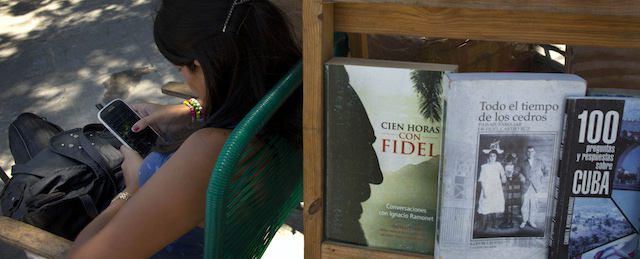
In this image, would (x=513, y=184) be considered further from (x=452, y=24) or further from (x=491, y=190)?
(x=452, y=24)

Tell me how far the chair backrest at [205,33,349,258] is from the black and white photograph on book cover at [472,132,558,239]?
391 millimetres

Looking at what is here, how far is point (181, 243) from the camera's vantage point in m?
1.39

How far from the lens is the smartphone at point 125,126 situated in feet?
5.03

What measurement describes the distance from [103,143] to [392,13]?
1.09 m

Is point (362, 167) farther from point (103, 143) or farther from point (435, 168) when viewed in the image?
point (103, 143)

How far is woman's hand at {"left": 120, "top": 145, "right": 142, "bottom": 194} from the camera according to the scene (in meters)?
1.39

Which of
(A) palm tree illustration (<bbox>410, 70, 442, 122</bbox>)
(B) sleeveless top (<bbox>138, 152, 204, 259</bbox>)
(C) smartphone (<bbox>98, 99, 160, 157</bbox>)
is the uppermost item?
(A) palm tree illustration (<bbox>410, 70, 442, 122</bbox>)

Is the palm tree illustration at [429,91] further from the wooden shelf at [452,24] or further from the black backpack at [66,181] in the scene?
the black backpack at [66,181]

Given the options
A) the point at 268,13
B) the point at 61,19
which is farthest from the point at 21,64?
the point at 268,13

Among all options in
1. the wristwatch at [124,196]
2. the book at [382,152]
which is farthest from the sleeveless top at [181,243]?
the book at [382,152]

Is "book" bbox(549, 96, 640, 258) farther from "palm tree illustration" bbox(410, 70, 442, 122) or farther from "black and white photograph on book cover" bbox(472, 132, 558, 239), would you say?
"palm tree illustration" bbox(410, 70, 442, 122)

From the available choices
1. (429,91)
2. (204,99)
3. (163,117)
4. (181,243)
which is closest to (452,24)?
(429,91)

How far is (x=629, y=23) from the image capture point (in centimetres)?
74

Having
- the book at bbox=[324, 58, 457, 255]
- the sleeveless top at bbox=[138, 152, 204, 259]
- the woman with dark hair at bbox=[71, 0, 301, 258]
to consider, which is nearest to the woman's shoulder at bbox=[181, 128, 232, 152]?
the woman with dark hair at bbox=[71, 0, 301, 258]
